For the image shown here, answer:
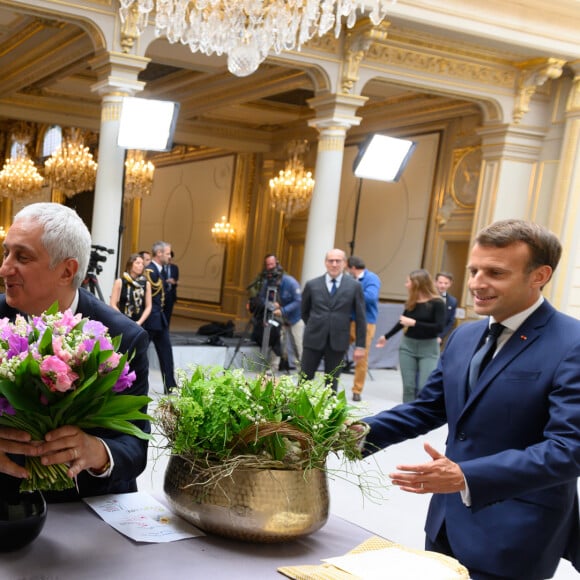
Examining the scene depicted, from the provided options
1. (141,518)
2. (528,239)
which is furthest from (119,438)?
(528,239)

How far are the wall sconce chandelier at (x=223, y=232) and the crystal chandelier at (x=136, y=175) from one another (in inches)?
93.1

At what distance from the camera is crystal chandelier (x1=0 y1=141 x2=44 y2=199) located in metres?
15.1

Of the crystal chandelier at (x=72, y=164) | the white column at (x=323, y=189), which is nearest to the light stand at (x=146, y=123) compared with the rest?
the white column at (x=323, y=189)

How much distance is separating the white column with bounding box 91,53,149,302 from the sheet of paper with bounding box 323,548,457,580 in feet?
22.0

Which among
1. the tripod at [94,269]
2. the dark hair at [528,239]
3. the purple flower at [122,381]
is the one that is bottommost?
the tripod at [94,269]

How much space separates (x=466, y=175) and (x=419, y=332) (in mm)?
5683

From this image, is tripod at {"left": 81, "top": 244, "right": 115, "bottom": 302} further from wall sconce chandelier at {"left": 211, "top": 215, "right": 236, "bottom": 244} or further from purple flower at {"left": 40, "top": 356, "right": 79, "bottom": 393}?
wall sconce chandelier at {"left": 211, "top": 215, "right": 236, "bottom": 244}

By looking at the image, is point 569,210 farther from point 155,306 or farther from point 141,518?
point 141,518

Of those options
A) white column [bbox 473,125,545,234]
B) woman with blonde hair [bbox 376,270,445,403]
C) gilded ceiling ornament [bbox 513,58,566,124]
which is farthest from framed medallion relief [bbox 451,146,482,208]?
woman with blonde hair [bbox 376,270,445,403]

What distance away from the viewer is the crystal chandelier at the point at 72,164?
13.3 meters

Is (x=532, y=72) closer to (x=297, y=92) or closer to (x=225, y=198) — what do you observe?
(x=297, y=92)

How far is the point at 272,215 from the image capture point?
51.1ft

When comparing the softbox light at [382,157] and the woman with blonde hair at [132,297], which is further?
the softbox light at [382,157]

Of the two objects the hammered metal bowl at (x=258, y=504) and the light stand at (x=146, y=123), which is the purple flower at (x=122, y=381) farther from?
the light stand at (x=146, y=123)
